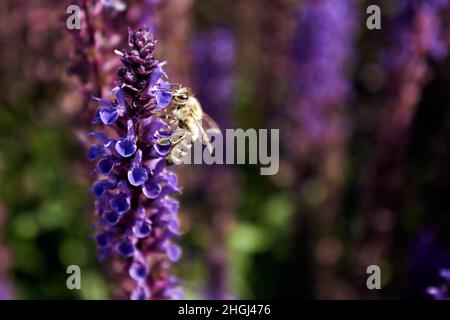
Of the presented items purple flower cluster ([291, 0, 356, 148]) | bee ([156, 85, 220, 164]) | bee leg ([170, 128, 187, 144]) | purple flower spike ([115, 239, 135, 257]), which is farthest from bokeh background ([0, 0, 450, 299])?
purple flower spike ([115, 239, 135, 257])

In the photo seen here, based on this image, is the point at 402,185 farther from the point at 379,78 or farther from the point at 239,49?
the point at 239,49

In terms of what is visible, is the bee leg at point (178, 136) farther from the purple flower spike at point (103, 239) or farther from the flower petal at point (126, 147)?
the purple flower spike at point (103, 239)

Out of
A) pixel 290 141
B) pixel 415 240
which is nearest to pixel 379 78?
pixel 290 141

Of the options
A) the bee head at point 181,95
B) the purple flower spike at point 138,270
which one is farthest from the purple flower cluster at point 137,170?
the bee head at point 181,95

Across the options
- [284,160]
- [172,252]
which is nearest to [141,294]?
[172,252]

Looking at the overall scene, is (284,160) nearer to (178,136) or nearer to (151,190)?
(178,136)

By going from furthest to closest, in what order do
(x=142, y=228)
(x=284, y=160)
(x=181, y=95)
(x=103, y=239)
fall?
(x=284, y=160) < (x=181, y=95) < (x=103, y=239) < (x=142, y=228)
